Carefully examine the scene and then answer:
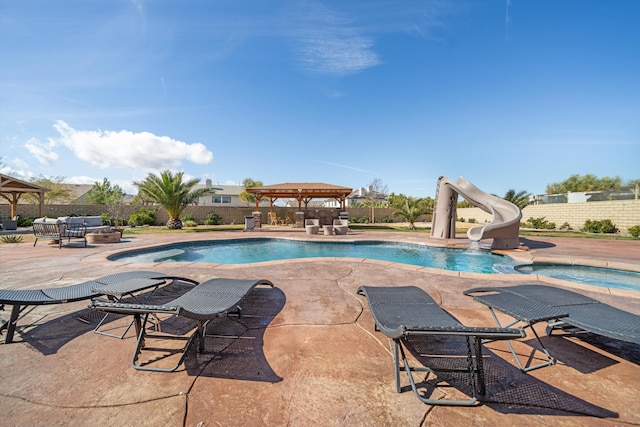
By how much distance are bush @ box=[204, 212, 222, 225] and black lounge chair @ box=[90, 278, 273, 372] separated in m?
21.7

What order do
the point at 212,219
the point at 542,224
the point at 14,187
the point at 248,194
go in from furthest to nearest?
the point at 248,194 → the point at 212,219 → the point at 542,224 → the point at 14,187

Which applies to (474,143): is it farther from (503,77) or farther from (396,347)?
(396,347)

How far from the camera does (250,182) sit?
4769cm

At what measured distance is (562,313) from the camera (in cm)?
231

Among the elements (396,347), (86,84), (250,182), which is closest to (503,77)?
(396,347)

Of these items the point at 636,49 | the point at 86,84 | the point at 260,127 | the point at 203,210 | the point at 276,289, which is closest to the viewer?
the point at 276,289

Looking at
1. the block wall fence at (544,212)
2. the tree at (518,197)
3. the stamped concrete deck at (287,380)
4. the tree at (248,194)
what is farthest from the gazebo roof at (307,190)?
the tree at (248,194)

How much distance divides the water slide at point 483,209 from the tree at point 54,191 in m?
42.1

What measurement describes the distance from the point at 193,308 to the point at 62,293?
6.27 feet

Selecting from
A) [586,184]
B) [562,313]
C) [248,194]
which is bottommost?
[562,313]

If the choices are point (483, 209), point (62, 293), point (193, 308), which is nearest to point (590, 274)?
point (483, 209)

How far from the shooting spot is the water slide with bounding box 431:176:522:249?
975cm

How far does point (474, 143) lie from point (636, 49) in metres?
9.48

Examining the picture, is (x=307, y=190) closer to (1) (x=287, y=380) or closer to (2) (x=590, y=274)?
(2) (x=590, y=274)
